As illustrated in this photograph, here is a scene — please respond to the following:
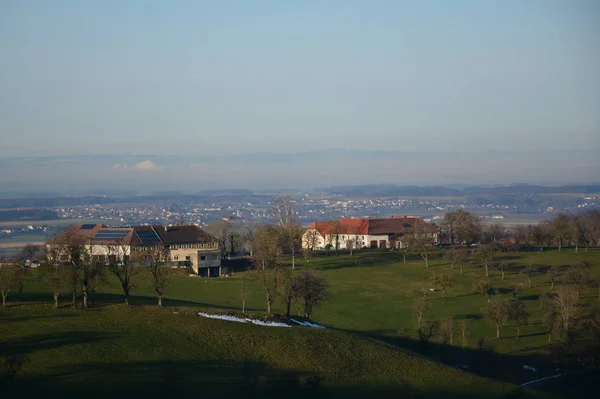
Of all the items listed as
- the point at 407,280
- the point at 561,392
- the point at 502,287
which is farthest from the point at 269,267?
the point at 561,392

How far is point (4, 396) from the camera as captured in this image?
90.2 ft

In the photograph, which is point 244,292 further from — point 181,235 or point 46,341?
point 181,235

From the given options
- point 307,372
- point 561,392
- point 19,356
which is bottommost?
point 561,392

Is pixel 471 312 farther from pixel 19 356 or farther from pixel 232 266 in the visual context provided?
pixel 19 356

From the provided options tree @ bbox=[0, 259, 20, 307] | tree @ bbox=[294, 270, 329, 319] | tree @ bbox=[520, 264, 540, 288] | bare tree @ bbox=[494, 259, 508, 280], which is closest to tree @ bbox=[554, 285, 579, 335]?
tree @ bbox=[520, 264, 540, 288]

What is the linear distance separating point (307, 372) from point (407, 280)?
43.7m

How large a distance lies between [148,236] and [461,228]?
152 ft

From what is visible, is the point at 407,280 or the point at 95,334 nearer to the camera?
the point at 95,334

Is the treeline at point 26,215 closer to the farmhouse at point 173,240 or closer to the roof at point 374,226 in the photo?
the farmhouse at point 173,240

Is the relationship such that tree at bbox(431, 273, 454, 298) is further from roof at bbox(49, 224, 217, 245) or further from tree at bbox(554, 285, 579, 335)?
roof at bbox(49, 224, 217, 245)

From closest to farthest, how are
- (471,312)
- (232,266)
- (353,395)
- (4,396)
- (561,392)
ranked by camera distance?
(4,396) → (353,395) → (561,392) → (471,312) → (232,266)

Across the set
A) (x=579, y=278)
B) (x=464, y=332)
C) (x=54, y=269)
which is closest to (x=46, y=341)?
(x=54, y=269)

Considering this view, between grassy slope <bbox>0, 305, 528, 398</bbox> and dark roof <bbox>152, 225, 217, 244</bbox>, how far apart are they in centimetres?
5497

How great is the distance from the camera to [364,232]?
4774 inches
